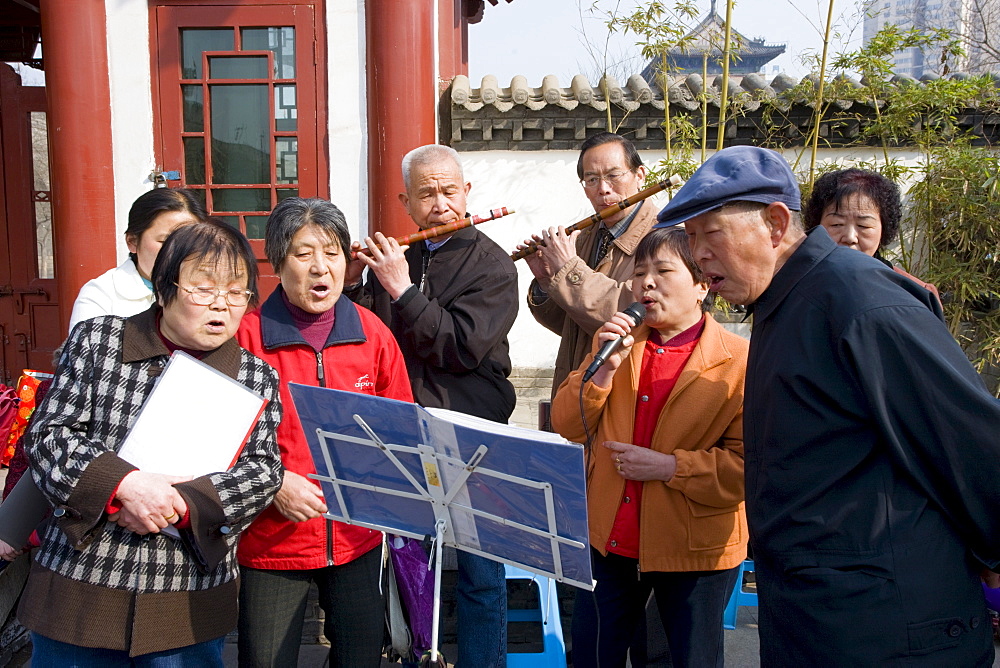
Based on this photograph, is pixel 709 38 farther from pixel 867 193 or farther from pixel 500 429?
pixel 500 429

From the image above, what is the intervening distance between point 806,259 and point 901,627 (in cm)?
78

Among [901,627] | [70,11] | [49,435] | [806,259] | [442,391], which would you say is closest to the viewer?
[901,627]

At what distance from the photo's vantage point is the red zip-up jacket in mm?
2326

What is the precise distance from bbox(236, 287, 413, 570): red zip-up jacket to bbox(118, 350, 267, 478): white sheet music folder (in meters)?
0.27

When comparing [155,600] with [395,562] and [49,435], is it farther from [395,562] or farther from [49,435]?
[395,562]

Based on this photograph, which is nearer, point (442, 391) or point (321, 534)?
point (321, 534)

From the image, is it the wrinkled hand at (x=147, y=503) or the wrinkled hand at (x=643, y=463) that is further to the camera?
the wrinkled hand at (x=643, y=463)

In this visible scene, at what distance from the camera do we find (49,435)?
1957 mm

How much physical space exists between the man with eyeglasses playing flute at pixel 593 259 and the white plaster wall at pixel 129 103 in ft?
11.9

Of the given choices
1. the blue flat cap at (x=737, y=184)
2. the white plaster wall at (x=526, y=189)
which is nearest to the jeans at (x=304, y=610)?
the blue flat cap at (x=737, y=184)

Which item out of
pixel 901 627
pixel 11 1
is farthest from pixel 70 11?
pixel 901 627

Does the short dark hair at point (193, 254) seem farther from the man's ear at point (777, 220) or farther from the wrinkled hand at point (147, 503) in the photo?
the man's ear at point (777, 220)

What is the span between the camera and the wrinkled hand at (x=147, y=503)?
191 centimetres

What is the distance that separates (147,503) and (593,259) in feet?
6.40
